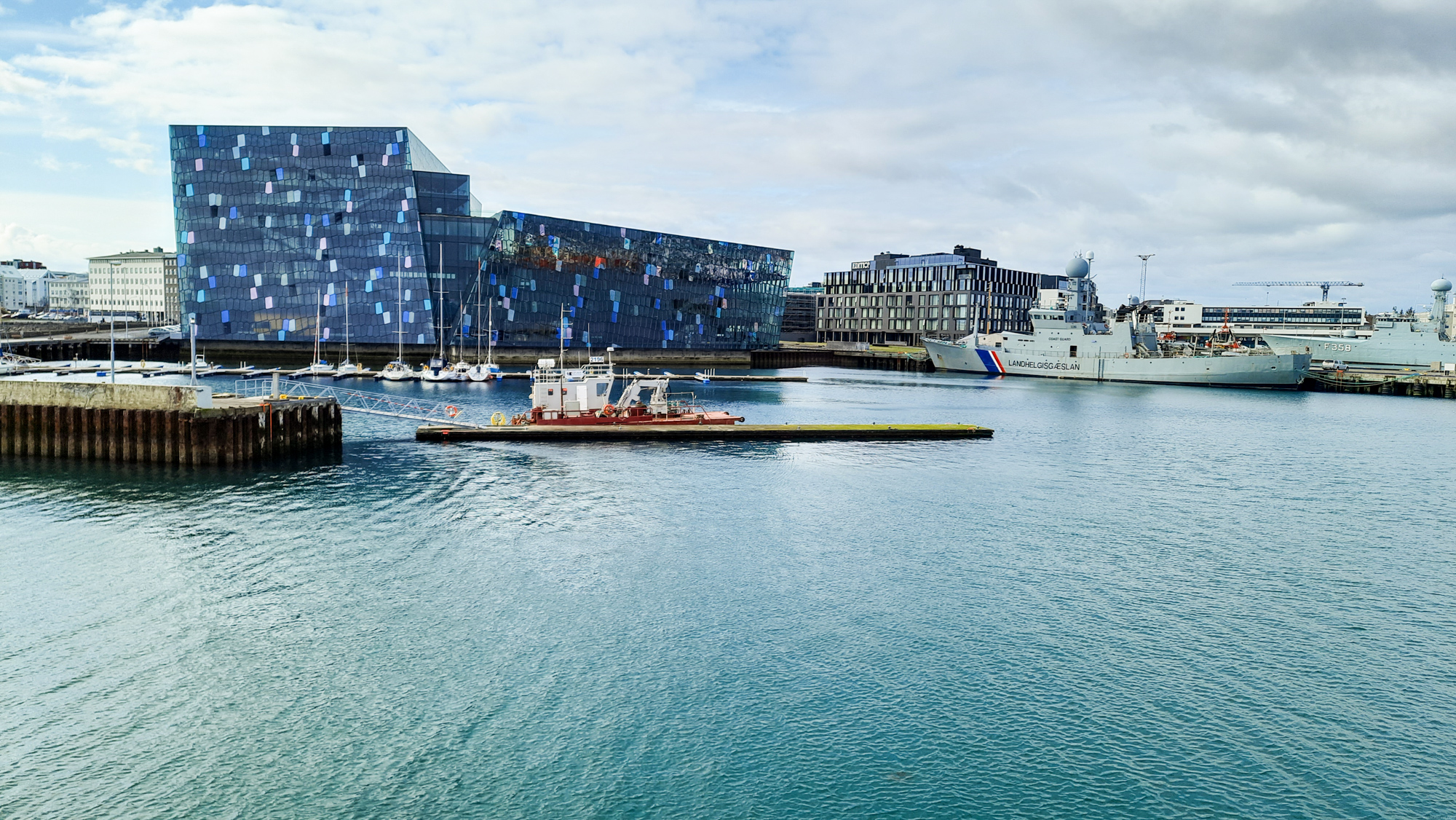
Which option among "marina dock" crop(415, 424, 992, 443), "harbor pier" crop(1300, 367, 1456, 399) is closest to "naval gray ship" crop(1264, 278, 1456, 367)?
"harbor pier" crop(1300, 367, 1456, 399)

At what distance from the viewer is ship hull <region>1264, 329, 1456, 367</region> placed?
130500mm

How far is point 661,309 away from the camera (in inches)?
5679

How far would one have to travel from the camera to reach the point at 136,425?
39844 mm

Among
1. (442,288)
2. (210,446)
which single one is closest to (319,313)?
(442,288)

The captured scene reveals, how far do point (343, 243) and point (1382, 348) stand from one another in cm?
15511

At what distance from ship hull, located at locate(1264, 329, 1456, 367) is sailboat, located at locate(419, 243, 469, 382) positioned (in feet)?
382

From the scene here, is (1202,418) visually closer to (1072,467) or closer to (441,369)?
Result: (1072,467)

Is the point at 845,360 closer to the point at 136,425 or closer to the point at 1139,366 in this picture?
the point at 1139,366

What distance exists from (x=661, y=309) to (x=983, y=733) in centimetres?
13154

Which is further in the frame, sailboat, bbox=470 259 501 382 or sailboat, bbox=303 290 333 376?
sailboat, bbox=470 259 501 382

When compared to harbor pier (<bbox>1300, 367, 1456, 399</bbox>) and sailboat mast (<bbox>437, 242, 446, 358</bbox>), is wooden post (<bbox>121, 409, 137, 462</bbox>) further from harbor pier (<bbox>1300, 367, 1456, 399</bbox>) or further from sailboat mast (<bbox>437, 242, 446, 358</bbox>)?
harbor pier (<bbox>1300, 367, 1456, 399</bbox>)

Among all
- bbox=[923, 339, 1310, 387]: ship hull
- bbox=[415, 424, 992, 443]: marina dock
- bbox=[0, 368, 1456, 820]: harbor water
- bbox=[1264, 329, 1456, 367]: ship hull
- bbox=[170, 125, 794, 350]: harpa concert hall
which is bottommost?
bbox=[0, 368, 1456, 820]: harbor water

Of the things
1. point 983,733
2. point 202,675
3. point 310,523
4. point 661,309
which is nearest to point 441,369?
point 661,309

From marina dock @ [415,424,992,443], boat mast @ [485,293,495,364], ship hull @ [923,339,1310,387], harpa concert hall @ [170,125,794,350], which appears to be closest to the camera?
marina dock @ [415,424,992,443]
